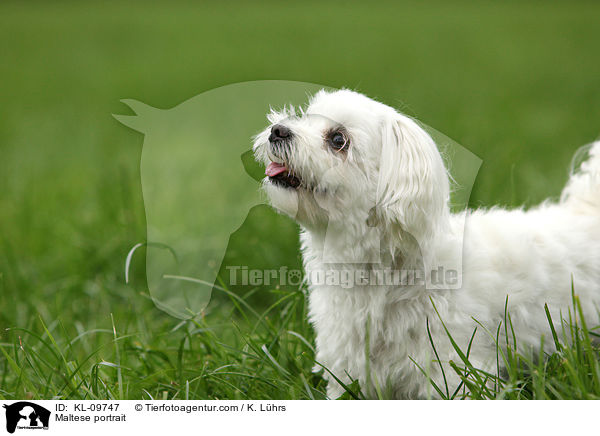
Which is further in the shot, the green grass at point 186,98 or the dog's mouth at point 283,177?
the green grass at point 186,98

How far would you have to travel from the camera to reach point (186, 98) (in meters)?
5.05

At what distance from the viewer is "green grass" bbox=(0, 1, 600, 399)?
256 centimetres

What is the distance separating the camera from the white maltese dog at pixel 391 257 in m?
2.15

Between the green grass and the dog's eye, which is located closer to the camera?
the dog's eye

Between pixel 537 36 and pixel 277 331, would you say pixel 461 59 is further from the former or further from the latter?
pixel 277 331

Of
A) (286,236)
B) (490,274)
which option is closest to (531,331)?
(490,274)

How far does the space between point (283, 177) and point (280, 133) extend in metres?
0.16

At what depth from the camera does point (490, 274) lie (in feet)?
7.54

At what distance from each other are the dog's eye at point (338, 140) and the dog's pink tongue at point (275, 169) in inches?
7.5
